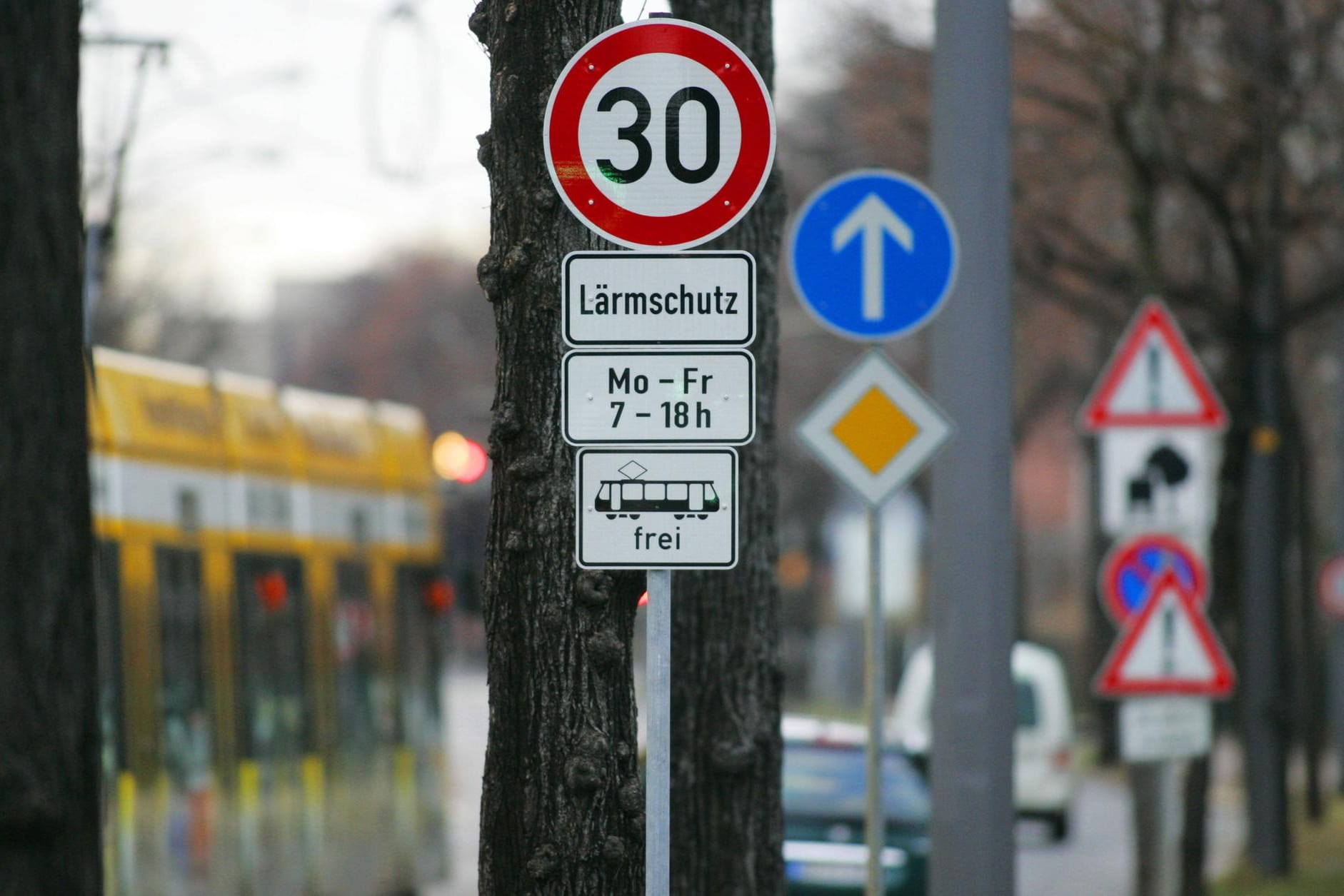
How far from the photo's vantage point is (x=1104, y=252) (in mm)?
19703

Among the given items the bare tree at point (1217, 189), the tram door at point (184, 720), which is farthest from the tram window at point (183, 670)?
the bare tree at point (1217, 189)

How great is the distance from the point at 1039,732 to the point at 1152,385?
12638mm

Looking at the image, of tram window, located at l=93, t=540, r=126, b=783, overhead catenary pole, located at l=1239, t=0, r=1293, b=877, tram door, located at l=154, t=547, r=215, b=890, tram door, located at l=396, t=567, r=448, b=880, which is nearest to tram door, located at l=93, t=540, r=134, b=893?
tram window, located at l=93, t=540, r=126, b=783

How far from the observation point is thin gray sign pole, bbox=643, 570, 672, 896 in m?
5.21

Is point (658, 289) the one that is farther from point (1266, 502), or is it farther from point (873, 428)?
point (1266, 502)

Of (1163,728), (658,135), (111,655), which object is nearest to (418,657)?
(111,655)

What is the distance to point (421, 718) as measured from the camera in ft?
53.7

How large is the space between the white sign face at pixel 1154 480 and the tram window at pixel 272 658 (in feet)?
15.2

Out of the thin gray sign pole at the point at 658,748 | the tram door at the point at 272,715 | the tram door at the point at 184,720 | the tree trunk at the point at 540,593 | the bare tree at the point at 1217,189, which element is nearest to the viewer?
the thin gray sign pole at the point at 658,748

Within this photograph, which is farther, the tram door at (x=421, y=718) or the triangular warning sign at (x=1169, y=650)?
the tram door at (x=421, y=718)

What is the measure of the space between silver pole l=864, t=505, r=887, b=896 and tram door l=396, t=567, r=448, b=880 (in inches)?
328

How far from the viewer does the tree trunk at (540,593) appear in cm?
588

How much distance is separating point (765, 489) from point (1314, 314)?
10.4 m

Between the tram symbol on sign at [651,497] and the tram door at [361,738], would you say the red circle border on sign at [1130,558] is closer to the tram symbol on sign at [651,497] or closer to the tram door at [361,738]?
the tram door at [361,738]
